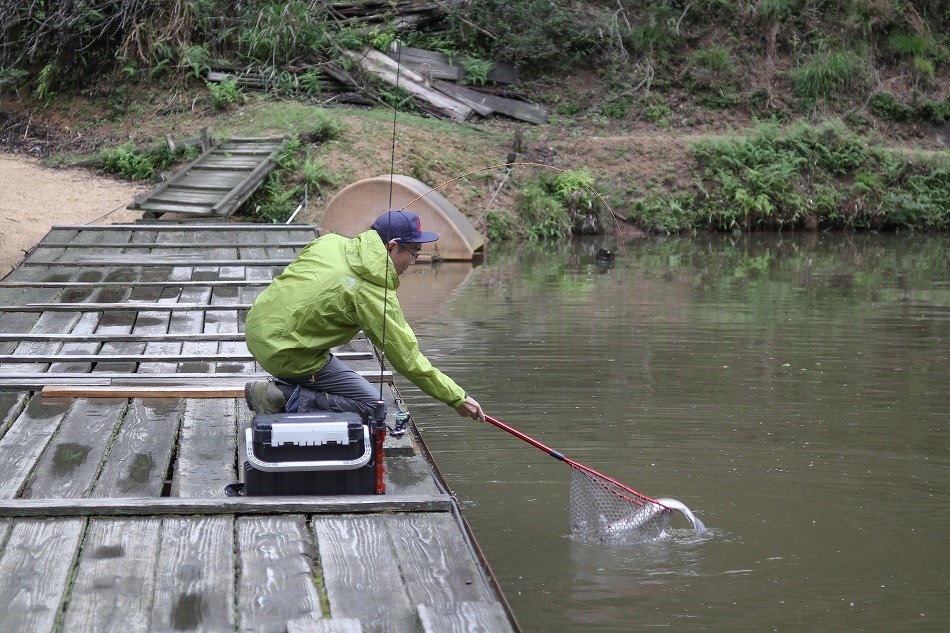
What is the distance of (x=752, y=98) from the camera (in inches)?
1023

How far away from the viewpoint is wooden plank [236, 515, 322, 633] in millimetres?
3639

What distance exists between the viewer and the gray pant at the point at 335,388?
206 inches

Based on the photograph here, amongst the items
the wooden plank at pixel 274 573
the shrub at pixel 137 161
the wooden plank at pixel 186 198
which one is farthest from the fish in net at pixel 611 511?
the shrub at pixel 137 161

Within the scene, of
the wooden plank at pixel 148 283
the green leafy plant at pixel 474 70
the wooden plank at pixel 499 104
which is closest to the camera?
the wooden plank at pixel 148 283

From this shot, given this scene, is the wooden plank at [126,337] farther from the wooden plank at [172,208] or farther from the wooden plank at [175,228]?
the wooden plank at [172,208]

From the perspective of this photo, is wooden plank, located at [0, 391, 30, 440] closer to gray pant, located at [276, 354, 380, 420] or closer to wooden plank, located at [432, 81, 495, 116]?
gray pant, located at [276, 354, 380, 420]

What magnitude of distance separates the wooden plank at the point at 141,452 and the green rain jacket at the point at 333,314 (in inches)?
28.4

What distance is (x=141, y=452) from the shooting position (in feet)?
17.4

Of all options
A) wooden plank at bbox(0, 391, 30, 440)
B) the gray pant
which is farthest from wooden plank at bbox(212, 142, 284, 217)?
the gray pant

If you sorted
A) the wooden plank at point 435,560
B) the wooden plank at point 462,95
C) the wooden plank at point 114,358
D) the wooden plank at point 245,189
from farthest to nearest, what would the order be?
the wooden plank at point 462,95
the wooden plank at point 245,189
the wooden plank at point 114,358
the wooden plank at point 435,560

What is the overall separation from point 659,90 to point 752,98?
217cm

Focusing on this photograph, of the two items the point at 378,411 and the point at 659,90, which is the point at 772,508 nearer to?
the point at 378,411

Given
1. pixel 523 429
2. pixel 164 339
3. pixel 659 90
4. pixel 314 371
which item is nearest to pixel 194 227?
pixel 164 339

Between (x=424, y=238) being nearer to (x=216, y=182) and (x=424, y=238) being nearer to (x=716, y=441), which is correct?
(x=716, y=441)
